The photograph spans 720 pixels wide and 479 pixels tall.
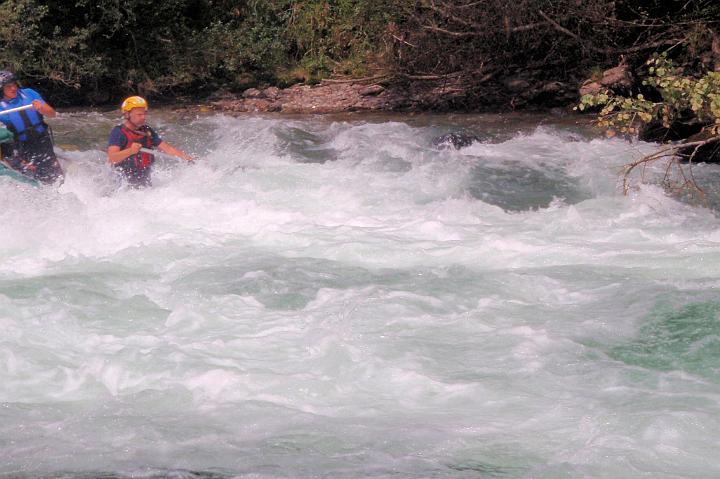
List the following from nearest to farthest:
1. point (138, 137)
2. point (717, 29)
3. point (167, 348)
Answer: point (167, 348) < point (138, 137) < point (717, 29)

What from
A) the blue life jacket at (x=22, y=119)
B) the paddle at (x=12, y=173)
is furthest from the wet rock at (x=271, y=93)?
the paddle at (x=12, y=173)

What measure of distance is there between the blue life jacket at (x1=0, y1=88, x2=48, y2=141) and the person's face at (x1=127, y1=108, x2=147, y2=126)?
109 cm

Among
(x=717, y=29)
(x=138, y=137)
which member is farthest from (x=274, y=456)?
(x=717, y=29)

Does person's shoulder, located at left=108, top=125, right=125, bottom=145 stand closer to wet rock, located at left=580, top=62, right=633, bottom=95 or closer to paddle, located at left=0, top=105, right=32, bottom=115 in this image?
paddle, located at left=0, top=105, right=32, bottom=115

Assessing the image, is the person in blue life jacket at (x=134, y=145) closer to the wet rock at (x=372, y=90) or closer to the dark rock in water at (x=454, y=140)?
the dark rock in water at (x=454, y=140)

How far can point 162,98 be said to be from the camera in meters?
16.0

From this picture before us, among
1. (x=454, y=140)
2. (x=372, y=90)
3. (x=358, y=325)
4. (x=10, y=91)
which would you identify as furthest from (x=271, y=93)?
(x=358, y=325)

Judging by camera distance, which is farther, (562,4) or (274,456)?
(562,4)

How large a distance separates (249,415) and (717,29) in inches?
373

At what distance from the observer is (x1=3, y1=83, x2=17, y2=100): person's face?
28.7 feet

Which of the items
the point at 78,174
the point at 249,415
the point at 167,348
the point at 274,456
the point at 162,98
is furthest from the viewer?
the point at 162,98

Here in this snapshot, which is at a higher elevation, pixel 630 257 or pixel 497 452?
pixel 497 452

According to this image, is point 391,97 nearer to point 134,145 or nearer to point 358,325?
point 134,145

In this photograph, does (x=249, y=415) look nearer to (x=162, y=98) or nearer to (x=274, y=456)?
(x=274, y=456)
